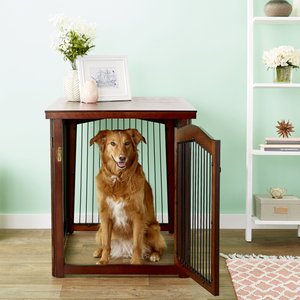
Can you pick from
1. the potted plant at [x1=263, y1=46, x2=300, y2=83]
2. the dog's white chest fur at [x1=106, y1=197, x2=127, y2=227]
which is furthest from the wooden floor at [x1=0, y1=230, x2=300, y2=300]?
the potted plant at [x1=263, y1=46, x2=300, y2=83]

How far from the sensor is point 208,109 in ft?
12.6

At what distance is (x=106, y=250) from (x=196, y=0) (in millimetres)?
1715

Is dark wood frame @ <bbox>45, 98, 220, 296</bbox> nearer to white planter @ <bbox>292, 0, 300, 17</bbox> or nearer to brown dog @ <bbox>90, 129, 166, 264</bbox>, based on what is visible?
brown dog @ <bbox>90, 129, 166, 264</bbox>

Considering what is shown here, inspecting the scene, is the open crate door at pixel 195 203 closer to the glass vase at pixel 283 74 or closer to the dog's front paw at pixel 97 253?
the dog's front paw at pixel 97 253

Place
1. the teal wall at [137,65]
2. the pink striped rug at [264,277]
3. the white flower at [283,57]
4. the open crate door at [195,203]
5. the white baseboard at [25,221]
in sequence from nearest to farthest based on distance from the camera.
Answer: the open crate door at [195,203], the pink striped rug at [264,277], the white flower at [283,57], the teal wall at [137,65], the white baseboard at [25,221]

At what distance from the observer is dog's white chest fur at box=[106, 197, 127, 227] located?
3.04 meters

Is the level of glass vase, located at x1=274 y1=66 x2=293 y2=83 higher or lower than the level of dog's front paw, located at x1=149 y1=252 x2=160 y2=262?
higher

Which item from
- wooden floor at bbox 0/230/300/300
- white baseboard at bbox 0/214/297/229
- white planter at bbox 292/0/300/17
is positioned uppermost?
white planter at bbox 292/0/300/17

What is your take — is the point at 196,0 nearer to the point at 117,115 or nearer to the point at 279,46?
the point at 279,46

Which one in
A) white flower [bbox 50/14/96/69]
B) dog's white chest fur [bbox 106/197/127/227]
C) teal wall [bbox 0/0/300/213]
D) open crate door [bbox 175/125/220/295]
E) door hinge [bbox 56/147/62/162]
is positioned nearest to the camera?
open crate door [bbox 175/125/220/295]

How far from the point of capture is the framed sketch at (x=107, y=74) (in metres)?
3.24

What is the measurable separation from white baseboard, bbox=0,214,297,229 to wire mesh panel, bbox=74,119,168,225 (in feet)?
0.72

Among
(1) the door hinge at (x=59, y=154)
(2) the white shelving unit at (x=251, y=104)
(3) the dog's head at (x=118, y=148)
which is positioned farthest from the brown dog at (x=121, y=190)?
(2) the white shelving unit at (x=251, y=104)

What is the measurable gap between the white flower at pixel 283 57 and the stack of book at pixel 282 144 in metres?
0.45
